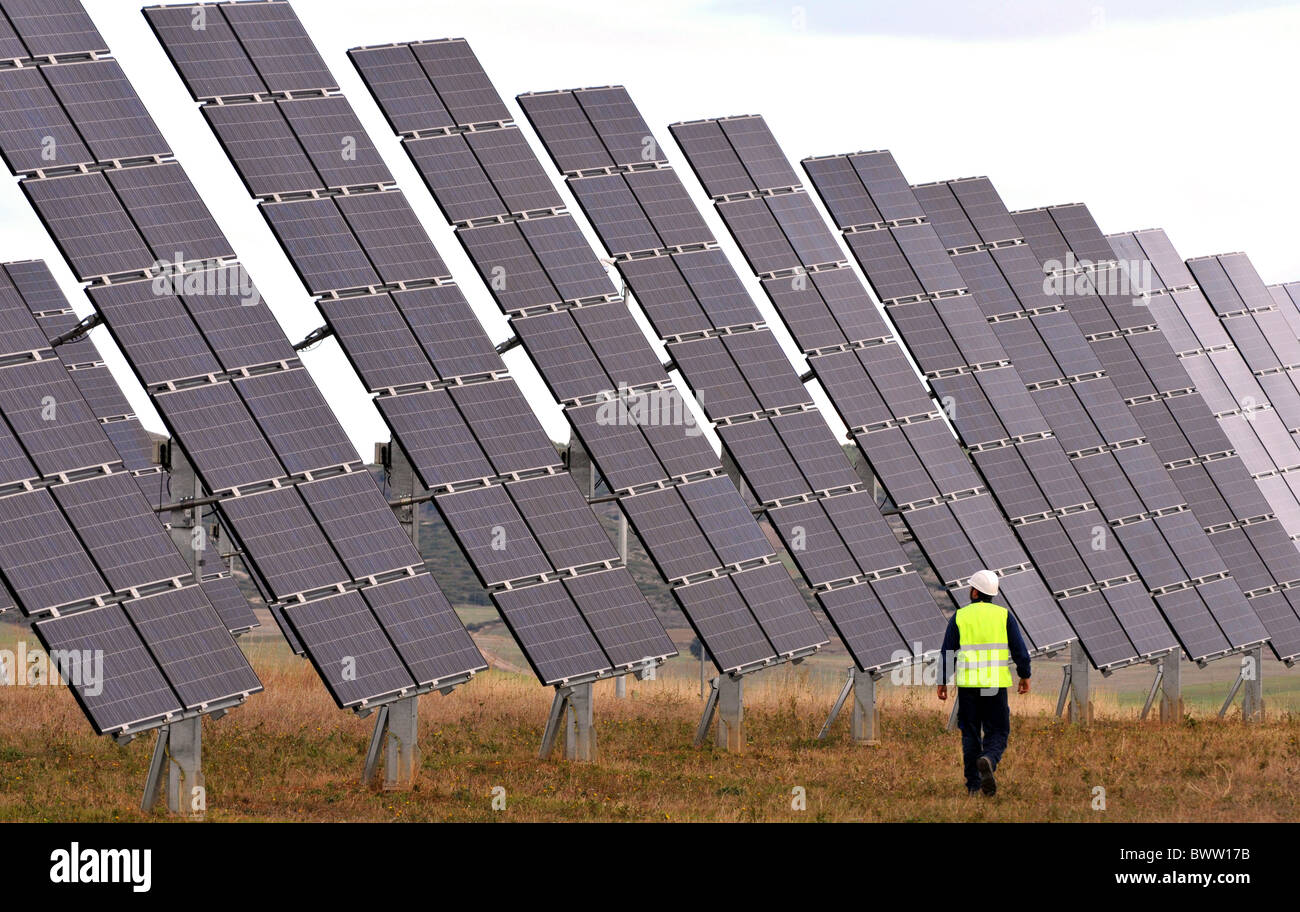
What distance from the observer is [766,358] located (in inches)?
1030

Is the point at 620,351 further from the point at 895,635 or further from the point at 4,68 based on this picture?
the point at 4,68

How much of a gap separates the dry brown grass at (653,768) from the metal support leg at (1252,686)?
108cm

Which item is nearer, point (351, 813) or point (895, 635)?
point (351, 813)

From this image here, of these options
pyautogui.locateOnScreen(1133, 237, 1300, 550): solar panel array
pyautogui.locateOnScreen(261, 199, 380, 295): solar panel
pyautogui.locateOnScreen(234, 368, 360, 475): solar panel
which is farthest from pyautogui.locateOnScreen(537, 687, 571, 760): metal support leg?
pyautogui.locateOnScreen(1133, 237, 1300, 550): solar panel array

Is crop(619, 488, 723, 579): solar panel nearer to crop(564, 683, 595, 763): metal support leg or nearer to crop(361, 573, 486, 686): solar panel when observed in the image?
crop(564, 683, 595, 763): metal support leg

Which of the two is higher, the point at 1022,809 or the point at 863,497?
the point at 863,497

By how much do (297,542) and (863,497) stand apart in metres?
9.64

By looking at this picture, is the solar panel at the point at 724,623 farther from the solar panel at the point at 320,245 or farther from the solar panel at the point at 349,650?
the solar panel at the point at 320,245

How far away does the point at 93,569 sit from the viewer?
691 inches

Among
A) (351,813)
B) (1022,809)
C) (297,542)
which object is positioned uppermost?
(297,542)

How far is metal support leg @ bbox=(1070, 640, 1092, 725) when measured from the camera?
2872 cm

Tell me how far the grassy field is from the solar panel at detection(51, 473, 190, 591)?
2.45 metres
